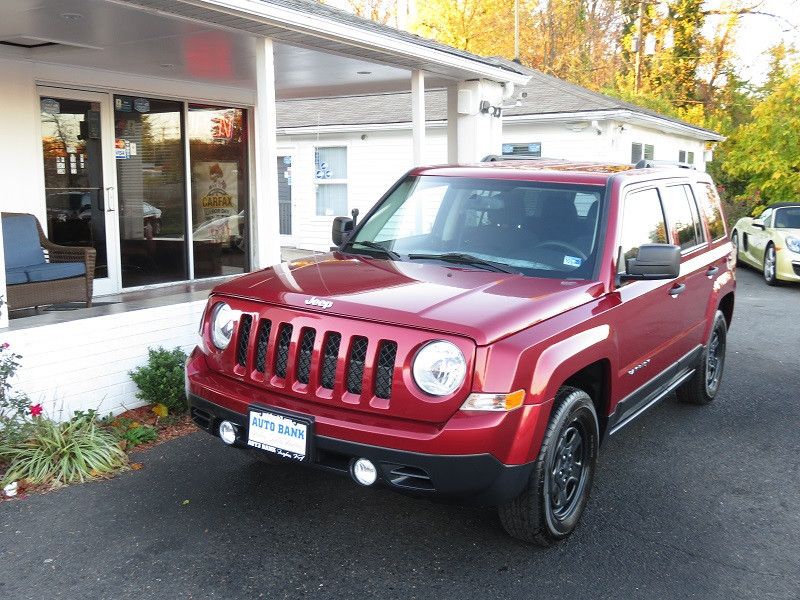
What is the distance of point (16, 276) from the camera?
7.16m

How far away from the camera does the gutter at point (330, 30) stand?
5941 millimetres

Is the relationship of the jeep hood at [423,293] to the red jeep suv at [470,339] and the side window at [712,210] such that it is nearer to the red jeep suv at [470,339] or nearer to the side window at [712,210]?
the red jeep suv at [470,339]

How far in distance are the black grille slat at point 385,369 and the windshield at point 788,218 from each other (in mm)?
12797

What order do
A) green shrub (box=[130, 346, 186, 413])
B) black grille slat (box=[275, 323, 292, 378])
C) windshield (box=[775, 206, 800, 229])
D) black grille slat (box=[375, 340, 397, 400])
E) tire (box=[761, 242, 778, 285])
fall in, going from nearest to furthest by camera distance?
black grille slat (box=[375, 340, 397, 400])
black grille slat (box=[275, 323, 292, 378])
green shrub (box=[130, 346, 186, 413])
tire (box=[761, 242, 778, 285])
windshield (box=[775, 206, 800, 229])

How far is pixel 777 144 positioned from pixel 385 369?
18.6 metres

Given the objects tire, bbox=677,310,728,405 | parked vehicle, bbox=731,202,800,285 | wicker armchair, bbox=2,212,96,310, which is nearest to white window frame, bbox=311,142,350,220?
parked vehicle, bbox=731,202,800,285

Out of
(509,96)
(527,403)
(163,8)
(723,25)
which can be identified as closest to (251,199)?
(509,96)

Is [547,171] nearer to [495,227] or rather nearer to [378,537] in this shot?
[495,227]

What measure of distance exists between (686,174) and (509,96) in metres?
4.61

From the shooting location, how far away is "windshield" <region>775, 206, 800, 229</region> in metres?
14.3

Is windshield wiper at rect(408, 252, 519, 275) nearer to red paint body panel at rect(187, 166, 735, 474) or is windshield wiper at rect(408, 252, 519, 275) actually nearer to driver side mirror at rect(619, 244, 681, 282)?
red paint body panel at rect(187, 166, 735, 474)

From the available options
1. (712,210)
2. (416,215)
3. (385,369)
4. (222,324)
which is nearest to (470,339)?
(385,369)

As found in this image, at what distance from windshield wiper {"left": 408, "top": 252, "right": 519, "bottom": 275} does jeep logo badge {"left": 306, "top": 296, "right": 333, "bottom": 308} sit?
103 cm

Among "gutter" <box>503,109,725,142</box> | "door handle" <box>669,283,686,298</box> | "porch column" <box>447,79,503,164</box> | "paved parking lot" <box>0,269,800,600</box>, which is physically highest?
"gutter" <box>503,109,725,142</box>
